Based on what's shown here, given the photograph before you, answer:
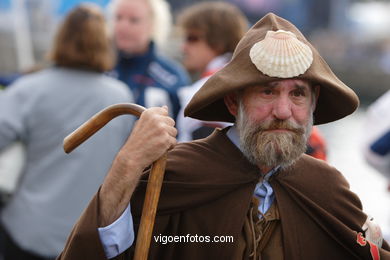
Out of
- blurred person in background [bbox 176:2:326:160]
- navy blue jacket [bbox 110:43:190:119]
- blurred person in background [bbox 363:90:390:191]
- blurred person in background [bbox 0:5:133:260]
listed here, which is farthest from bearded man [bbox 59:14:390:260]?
navy blue jacket [bbox 110:43:190:119]

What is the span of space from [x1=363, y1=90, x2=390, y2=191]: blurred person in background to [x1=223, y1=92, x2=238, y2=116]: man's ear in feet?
7.13

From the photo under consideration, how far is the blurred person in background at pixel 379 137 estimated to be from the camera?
4.95 m

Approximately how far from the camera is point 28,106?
4.45 meters

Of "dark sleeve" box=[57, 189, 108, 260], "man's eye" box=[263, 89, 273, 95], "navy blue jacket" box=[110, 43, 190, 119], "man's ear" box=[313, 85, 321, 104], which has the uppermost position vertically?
"man's eye" box=[263, 89, 273, 95]

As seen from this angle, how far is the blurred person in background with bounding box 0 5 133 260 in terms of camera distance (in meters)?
4.41

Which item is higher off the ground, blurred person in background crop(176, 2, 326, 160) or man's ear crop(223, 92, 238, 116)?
man's ear crop(223, 92, 238, 116)

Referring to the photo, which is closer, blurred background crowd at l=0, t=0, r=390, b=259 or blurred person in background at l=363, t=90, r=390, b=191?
blurred background crowd at l=0, t=0, r=390, b=259

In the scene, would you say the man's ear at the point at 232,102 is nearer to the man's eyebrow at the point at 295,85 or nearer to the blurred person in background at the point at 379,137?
the man's eyebrow at the point at 295,85

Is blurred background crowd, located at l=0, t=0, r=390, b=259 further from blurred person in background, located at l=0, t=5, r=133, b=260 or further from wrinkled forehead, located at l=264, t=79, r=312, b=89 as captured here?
wrinkled forehead, located at l=264, t=79, r=312, b=89

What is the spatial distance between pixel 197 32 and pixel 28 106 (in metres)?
1.30

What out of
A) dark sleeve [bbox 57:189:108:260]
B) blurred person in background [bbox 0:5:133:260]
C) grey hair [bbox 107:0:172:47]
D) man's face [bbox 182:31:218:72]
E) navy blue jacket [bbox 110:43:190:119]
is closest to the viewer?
dark sleeve [bbox 57:189:108:260]

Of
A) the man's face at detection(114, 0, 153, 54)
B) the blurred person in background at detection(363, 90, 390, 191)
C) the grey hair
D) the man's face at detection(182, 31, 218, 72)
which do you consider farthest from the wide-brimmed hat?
the grey hair

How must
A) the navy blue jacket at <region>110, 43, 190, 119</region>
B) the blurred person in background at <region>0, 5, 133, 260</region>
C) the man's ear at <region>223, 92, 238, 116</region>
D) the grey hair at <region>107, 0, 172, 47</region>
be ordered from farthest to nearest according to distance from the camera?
the grey hair at <region>107, 0, 172, 47</region> < the navy blue jacket at <region>110, 43, 190, 119</region> < the blurred person in background at <region>0, 5, 133, 260</region> < the man's ear at <region>223, 92, 238, 116</region>

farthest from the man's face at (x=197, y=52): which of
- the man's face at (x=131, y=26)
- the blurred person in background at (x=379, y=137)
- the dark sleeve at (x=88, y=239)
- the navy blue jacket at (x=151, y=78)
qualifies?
the dark sleeve at (x=88, y=239)
